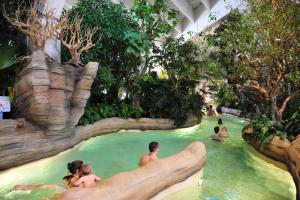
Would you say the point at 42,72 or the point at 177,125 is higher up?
the point at 42,72

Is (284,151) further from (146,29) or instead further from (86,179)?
(146,29)

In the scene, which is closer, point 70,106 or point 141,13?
point 70,106

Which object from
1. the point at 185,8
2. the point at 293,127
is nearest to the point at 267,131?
the point at 293,127

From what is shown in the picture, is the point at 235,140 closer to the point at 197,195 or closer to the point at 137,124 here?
the point at 137,124

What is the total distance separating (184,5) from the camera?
16141mm

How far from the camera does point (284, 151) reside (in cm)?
599

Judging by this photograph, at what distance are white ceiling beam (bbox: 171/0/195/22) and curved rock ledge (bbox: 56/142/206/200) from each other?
38.6 ft

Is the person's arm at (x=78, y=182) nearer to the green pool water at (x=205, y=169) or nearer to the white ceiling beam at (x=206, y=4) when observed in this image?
the green pool water at (x=205, y=169)

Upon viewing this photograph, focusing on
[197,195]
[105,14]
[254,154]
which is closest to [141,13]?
[105,14]

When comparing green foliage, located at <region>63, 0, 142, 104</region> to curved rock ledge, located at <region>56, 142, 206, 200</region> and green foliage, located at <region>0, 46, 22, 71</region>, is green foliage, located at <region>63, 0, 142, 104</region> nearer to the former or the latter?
green foliage, located at <region>0, 46, 22, 71</region>

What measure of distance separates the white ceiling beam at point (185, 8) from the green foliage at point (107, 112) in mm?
7089

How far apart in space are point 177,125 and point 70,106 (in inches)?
219

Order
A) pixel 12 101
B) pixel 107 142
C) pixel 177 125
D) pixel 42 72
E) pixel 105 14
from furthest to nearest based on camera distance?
pixel 177 125 < pixel 105 14 < pixel 107 142 < pixel 12 101 < pixel 42 72

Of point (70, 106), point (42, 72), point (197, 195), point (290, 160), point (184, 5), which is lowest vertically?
point (197, 195)
